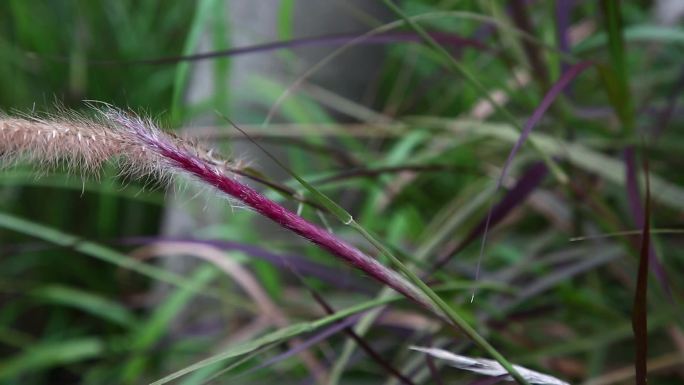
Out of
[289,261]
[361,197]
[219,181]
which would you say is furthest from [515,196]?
[361,197]

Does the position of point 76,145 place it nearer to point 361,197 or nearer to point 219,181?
point 219,181

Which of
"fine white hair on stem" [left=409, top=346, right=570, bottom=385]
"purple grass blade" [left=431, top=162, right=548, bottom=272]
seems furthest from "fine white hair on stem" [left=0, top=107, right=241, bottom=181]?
"purple grass blade" [left=431, top=162, right=548, bottom=272]

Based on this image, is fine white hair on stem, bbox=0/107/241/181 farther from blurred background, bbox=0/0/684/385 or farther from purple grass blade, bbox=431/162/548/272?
purple grass blade, bbox=431/162/548/272

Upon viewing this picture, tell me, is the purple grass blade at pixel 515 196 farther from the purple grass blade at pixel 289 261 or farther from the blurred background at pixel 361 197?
the purple grass blade at pixel 289 261

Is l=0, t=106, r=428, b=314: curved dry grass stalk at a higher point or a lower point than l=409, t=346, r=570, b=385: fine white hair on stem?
higher

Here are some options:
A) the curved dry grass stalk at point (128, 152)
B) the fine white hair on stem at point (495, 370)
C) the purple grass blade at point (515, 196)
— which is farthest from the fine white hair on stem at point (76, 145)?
the purple grass blade at point (515, 196)

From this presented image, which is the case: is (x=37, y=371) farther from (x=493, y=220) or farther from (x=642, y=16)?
(x=642, y=16)

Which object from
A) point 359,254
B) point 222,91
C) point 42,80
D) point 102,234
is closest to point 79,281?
point 102,234

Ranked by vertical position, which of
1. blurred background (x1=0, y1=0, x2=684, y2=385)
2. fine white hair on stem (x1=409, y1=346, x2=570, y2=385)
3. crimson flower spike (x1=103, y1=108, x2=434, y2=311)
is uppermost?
blurred background (x1=0, y1=0, x2=684, y2=385)
